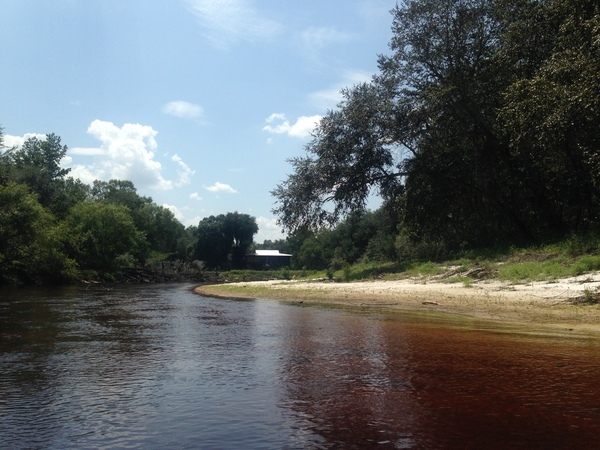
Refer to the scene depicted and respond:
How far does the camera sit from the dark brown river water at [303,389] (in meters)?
4.92

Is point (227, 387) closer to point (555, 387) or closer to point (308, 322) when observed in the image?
point (555, 387)

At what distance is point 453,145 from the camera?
3108cm

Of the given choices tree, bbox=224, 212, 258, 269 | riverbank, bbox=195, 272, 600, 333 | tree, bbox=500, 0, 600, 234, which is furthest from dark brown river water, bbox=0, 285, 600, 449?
tree, bbox=224, 212, 258, 269

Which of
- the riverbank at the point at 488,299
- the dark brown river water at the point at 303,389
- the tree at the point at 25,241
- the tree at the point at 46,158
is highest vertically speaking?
the tree at the point at 46,158

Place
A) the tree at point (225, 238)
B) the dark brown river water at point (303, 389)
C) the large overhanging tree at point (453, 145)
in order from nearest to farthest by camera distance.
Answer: the dark brown river water at point (303, 389)
the large overhanging tree at point (453, 145)
the tree at point (225, 238)

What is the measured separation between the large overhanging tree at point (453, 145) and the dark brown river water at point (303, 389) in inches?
664

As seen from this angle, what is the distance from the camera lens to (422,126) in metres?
31.2

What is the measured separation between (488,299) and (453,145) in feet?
56.7

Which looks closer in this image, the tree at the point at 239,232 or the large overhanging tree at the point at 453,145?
the large overhanging tree at the point at 453,145

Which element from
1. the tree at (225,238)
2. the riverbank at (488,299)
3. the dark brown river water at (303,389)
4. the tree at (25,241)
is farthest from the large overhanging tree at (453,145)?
the tree at (225,238)

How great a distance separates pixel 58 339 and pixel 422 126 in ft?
84.1

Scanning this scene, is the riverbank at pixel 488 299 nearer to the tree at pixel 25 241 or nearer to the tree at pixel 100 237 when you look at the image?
the tree at pixel 25 241

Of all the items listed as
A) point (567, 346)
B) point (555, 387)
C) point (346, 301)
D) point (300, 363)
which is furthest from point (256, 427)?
point (346, 301)

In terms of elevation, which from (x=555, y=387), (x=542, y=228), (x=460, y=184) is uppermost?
(x=460, y=184)
